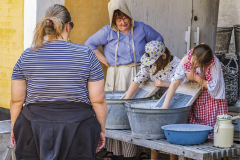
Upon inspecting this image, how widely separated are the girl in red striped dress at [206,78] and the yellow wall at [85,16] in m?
2.01

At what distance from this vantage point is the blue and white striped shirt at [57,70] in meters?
2.06

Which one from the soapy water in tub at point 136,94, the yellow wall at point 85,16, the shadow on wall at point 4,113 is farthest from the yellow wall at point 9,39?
the soapy water in tub at point 136,94

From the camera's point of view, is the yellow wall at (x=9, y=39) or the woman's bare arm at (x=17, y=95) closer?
the woman's bare arm at (x=17, y=95)

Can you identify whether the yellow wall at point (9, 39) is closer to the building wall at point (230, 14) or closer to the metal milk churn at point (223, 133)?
the building wall at point (230, 14)

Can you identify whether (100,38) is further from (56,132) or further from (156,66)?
(56,132)

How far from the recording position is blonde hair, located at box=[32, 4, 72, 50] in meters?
2.12

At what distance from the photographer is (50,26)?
2.13 meters

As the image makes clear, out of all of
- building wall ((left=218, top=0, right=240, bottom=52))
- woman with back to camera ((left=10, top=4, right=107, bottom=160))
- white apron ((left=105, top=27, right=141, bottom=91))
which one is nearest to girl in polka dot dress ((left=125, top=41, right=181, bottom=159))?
white apron ((left=105, top=27, right=141, bottom=91))

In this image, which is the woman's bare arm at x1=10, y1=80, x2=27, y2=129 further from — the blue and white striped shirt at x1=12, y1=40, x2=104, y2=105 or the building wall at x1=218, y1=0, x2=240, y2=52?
the building wall at x1=218, y1=0, x2=240, y2=52

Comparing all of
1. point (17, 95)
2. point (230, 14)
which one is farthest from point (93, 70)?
point (230, 14)

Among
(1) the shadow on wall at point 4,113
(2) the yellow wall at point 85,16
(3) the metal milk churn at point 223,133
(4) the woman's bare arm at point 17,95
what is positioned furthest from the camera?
(1) the shadow on wall at point 4,113

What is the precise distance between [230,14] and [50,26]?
306cm

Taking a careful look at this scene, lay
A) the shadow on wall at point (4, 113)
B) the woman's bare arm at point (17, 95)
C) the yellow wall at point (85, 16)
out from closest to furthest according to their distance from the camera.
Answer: the woman's bare arm at point (17, 95)
the yellow wall at point (85, 16)
the shadow on wall at point (4, 113)

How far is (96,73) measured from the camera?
2.14m
